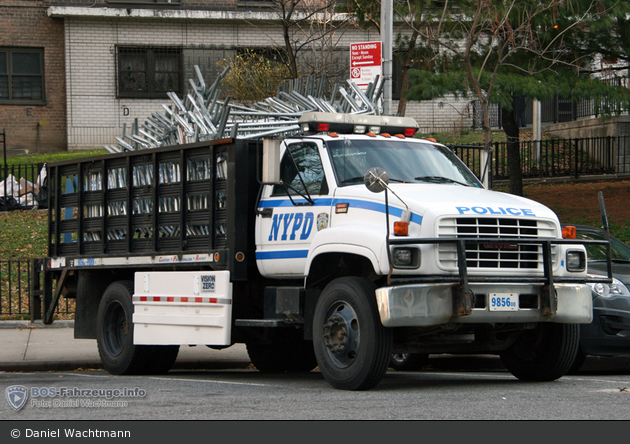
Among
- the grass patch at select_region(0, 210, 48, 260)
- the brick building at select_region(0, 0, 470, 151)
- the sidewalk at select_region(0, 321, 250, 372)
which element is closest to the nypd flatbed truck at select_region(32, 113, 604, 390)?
the sidewalk at select_region(0, 321, 250, 372)

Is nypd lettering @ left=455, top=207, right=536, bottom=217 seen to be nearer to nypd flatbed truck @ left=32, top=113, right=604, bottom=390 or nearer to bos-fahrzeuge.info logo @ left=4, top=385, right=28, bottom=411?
nypd flatbed truck @ left=32, top=113, right=604, bottom=390

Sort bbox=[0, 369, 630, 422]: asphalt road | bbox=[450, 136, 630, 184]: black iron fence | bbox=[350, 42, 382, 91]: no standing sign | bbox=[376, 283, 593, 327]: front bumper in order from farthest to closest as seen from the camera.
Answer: bbox=[450, 136, 630, 184]: black iron fence
bbox=[350, 42, 382, 91]: no standing sign
bbox=[376, 283, 593, 327]: front bumper
bbox=[0, 369, 630, 422]: asphalt road

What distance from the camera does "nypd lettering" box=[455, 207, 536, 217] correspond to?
325 inches

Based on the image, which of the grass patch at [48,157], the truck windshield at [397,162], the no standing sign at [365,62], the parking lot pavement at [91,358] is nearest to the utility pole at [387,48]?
the no standing sign at [365,62]

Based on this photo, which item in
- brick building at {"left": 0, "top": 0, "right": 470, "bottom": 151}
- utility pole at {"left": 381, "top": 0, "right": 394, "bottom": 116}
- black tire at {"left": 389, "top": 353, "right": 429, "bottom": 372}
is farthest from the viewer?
brick building at {"left": 0, "top": 0, "right": 470, "bottom": 151}

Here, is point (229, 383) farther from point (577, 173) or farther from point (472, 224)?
point (577, 173)

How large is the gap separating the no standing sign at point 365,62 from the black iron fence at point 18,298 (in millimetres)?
6004

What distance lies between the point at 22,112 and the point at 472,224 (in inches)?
1103

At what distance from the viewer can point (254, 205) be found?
9.77 metres

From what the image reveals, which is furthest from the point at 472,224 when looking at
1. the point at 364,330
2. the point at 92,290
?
the point at 92,290

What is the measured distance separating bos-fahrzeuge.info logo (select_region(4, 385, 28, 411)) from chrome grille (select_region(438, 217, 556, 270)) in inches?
148

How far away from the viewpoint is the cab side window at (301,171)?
30.4 feet

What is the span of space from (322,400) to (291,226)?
7.31ft

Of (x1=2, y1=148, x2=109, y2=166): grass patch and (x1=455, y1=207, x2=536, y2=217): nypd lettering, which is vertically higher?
(x1=2, y1=148, x2=109, y2=166): grass patch
